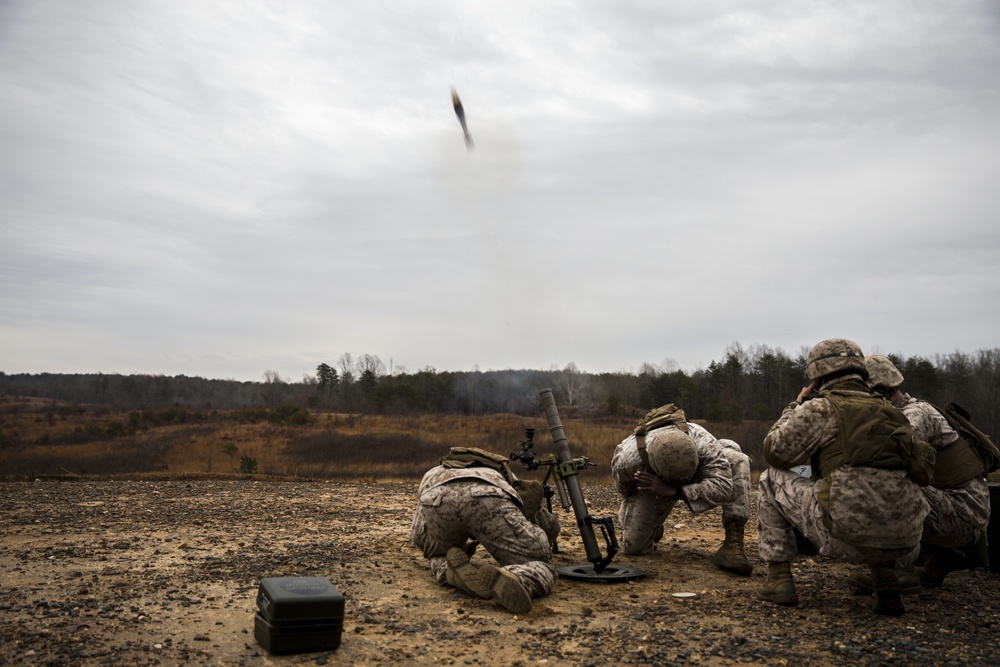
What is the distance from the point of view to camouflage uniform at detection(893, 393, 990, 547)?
21.4 ft

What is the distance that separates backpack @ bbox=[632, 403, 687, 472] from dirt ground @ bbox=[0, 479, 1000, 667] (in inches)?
46.4

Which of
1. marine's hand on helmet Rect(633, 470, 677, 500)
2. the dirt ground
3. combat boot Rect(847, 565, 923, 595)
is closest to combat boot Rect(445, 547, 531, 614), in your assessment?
the dirt ground

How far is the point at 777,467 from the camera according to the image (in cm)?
653

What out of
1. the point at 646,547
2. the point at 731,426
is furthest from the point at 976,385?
the point at 646,547

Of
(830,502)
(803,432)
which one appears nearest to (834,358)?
(803,432)

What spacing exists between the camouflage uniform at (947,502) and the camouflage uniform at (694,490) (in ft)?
6.04

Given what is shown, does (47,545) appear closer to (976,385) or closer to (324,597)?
(324,597)

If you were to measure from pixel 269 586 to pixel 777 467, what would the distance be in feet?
13.1

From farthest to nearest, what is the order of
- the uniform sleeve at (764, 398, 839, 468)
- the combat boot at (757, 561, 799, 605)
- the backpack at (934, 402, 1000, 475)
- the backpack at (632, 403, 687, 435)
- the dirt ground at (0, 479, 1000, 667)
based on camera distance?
the backpack at (632, 403, 687, 435) → the backpack at (934, 402, 1000, 475) → the combat boot at (757, 561, 799, 605) → the uniform sleeve at (764, 398, 839, 468) → the dirt ground at (0, 479, 1000, 667)

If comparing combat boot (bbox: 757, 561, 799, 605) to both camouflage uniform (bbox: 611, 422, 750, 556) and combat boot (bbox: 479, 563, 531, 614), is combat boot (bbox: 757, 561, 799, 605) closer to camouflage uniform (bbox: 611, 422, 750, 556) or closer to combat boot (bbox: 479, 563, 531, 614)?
camouflage uniform (bbox: 611, 422, 750, 556)

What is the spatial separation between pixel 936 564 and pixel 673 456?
93.5 inches

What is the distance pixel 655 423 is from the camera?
8328 millimetres

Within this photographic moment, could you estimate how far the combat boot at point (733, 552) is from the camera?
7.92 meters

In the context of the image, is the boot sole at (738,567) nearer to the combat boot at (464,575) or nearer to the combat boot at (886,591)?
the combat boot at (886,591)
